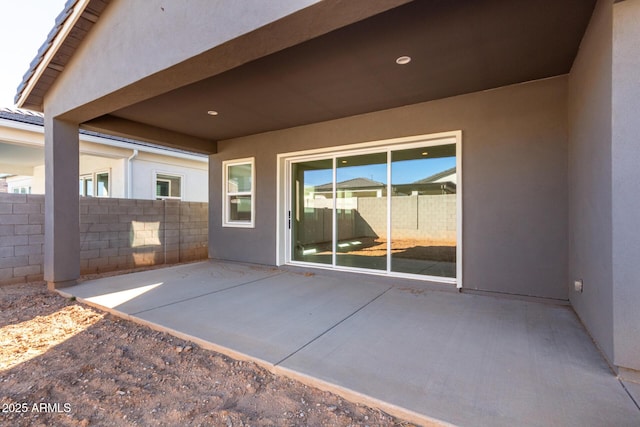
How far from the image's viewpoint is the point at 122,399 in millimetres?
1924

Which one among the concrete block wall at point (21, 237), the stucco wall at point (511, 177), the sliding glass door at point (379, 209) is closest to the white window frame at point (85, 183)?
the concrete block wall at point (21, 237)

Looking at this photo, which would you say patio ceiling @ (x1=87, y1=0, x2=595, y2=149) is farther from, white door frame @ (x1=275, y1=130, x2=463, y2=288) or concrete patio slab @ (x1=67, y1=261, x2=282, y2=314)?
concrete patio slab @ (x1=67, y1=261, x2=282, y2=314)

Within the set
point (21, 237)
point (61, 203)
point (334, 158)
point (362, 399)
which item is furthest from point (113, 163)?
point (362, 399)

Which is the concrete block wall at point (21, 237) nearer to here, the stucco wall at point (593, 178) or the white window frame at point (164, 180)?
the white window frame at point (164, 180)

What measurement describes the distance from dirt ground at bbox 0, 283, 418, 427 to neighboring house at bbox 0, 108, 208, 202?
5389 millimetres

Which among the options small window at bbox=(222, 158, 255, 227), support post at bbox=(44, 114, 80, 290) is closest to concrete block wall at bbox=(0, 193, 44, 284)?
support post at bbox=(44, 114, 80, 290)

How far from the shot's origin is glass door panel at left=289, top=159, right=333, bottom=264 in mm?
5527

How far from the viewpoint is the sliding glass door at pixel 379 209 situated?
4.40 metres

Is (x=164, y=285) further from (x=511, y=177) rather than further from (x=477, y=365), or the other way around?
(x=511, y=177)

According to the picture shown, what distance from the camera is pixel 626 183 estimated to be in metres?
1.95

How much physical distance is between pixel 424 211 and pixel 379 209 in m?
0.74

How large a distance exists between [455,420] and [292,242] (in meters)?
4.60

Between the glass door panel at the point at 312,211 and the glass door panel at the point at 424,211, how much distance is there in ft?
4.18

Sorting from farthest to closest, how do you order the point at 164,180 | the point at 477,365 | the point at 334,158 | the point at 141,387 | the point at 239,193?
1. the point at 164,180
2. the point at 239,193
3. the point at 334,158
4. the point at 477,365
5. the point at 141,387
